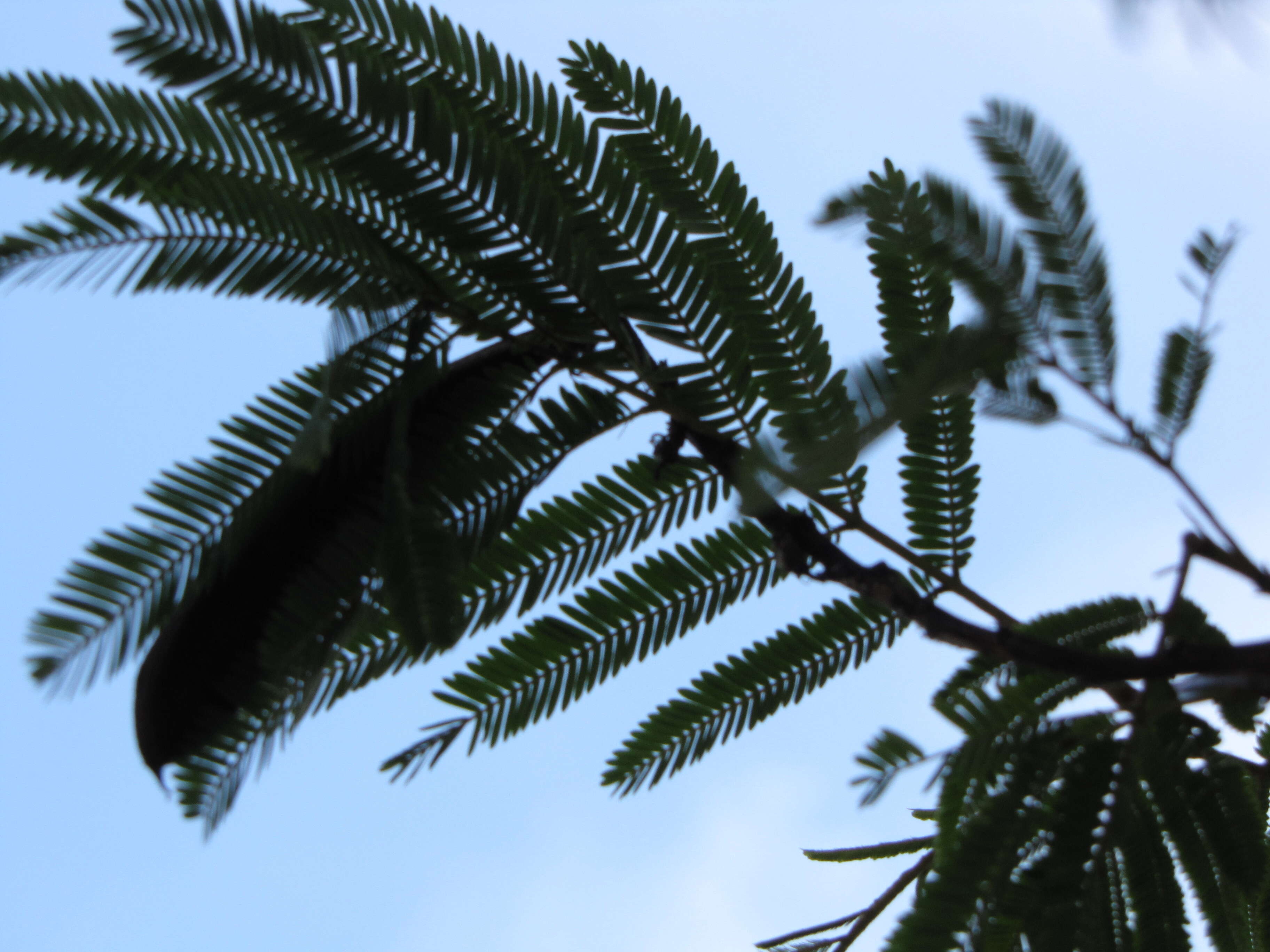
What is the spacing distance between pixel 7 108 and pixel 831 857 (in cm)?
225

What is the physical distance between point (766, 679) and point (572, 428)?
0.67 m

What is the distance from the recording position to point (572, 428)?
1605 millimetres

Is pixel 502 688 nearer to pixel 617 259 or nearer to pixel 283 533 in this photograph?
pixel 283 533

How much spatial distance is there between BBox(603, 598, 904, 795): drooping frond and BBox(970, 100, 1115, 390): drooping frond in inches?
28.0

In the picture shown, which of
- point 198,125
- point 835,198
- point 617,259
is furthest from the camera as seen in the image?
point 617,259

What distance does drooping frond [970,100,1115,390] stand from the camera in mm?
1280

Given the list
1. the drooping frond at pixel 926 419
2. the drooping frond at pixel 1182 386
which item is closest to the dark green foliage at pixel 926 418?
the drooping frond at pixel 926 419

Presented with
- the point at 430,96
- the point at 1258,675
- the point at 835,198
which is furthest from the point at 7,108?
the point at 1258,675

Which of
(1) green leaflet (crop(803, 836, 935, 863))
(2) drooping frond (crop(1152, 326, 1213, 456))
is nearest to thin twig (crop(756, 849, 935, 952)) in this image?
(1) green leaflet (crop(803, 836, 935, 863))

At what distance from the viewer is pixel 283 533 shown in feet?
4.58

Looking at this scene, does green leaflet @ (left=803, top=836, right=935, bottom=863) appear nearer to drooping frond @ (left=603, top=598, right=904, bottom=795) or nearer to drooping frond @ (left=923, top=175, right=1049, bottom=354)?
drooping frond @ (left=603, top=598, right=904, bottom=795)

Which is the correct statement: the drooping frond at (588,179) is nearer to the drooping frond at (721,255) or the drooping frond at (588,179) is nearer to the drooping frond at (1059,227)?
the drooping frond at (721,255)

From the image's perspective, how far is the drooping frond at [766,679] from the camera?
188cm

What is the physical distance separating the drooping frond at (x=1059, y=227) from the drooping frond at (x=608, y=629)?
685mm
